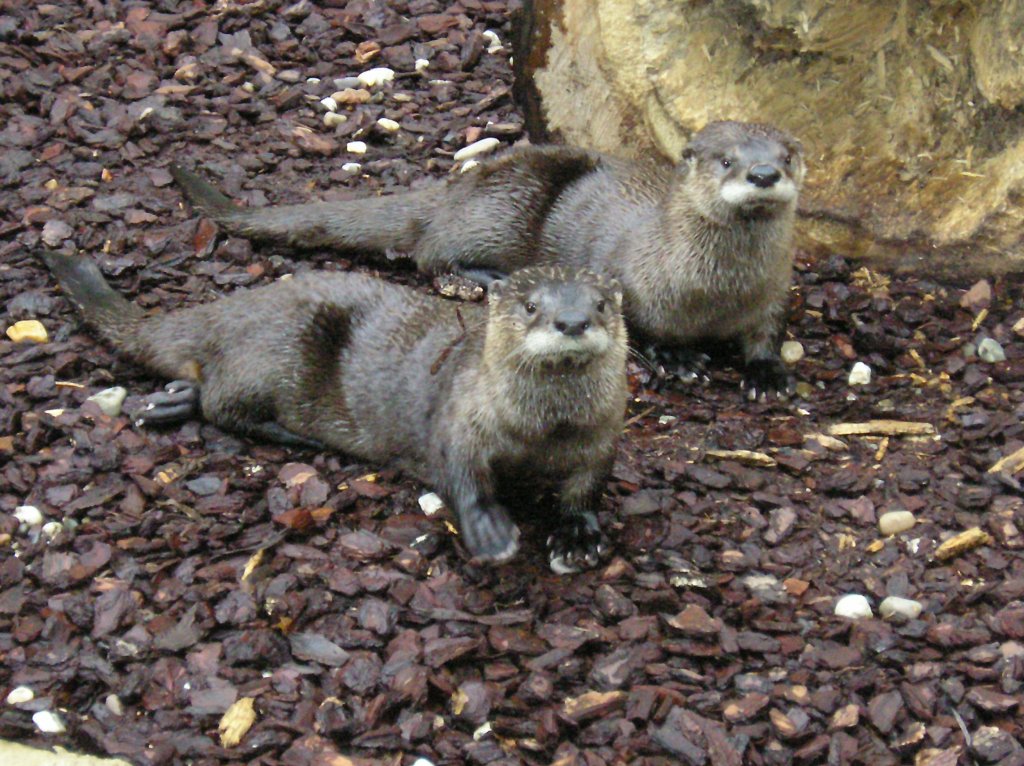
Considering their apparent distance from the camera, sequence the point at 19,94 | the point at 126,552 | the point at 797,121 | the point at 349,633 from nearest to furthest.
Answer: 1. the point at 349,633
2. the point at 126,552
3. the point at 797,121
4. the point at 19,94

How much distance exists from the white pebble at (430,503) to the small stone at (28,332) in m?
1.22

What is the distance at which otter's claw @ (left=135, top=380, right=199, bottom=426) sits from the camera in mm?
3445

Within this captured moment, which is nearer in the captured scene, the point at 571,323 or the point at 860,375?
the point at 571,323

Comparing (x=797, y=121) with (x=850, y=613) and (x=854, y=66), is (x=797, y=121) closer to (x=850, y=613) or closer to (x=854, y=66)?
(x=854, y=66)

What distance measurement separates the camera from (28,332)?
3.72m

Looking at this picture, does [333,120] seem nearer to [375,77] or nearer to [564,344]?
[375,77]

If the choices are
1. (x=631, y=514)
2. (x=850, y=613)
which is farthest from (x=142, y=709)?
(x=850, y=613)

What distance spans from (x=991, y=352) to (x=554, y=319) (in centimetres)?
164

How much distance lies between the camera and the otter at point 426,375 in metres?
2.91

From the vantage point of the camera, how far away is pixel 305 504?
320 centimetres

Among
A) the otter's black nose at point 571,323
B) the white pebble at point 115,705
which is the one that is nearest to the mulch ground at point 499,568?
the white pebble at point 115,705

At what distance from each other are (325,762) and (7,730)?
642 millimetres

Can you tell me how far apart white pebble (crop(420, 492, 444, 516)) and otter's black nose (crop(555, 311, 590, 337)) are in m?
0.66

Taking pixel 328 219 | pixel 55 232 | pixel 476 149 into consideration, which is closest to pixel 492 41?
pixel 476 149
